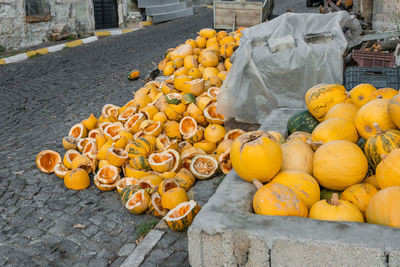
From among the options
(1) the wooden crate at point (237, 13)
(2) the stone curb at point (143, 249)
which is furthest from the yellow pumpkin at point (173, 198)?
(1) the wooden crate at point (237, 13)

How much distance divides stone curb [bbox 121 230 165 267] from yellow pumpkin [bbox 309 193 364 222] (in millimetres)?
1515

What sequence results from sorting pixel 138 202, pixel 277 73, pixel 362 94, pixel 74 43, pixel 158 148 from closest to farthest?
pixel 362 94 → pixel 138 202 → pixel 158 148 → pixel 277 73 → pixel 74 43

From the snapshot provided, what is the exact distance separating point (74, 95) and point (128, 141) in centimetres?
353

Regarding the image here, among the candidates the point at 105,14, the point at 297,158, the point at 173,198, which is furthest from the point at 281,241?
the point at 105,14

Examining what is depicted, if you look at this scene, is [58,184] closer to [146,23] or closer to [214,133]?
[214,133]

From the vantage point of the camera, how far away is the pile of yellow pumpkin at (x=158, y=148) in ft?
12.2

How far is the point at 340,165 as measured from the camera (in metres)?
2.09

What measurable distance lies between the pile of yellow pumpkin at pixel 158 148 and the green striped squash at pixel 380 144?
4.91ft

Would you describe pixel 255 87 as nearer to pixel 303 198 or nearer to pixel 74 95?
pixel 303 198

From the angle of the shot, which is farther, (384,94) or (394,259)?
(384,94)

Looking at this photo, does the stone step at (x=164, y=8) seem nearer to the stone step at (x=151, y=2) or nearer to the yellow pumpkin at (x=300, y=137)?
the stone step at (x=151, y=2)

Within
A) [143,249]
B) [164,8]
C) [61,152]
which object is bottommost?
[143,249]

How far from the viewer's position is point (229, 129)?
4.79 metres

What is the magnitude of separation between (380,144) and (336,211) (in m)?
0.49
